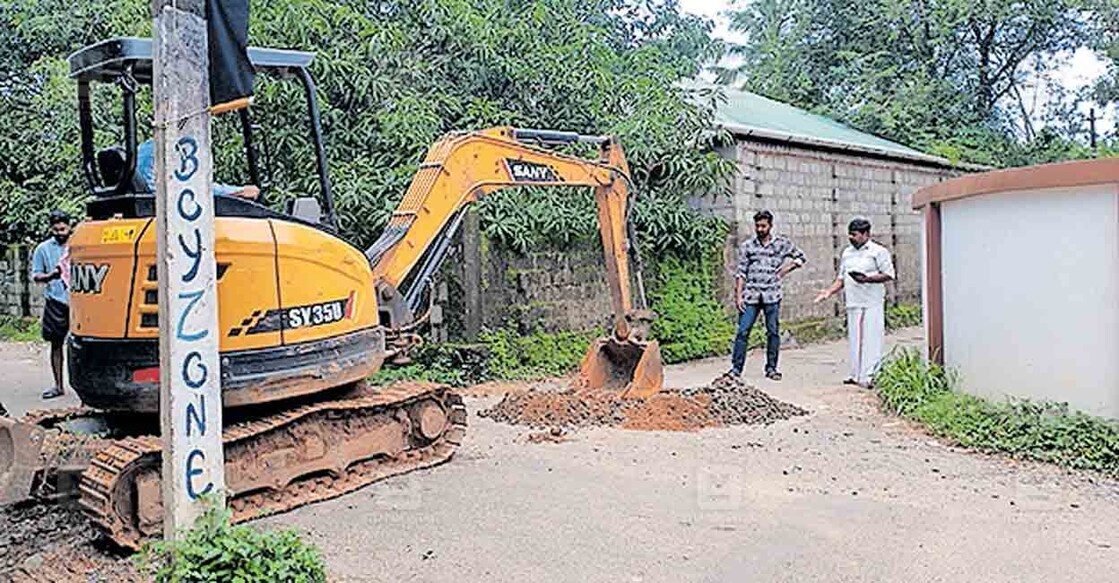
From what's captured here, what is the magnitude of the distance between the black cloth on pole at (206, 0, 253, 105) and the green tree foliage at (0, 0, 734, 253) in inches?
250

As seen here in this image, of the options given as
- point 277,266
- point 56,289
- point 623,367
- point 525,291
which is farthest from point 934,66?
point 277,266

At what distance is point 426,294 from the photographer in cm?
1000

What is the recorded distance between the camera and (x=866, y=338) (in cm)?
948

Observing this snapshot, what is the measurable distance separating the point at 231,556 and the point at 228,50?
1935mm

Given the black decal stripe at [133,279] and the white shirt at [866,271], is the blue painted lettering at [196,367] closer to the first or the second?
the black decal stripe at [133,279]

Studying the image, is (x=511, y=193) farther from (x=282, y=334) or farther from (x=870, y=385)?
(x=282, y=334)

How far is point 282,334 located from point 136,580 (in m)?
1.47

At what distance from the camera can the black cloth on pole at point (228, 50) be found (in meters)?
3.90

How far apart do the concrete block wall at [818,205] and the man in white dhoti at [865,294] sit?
3.22m

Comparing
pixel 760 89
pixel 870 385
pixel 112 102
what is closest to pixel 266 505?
pixel 870 385

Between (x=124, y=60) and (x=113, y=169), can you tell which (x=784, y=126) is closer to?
(x=113, y=169)

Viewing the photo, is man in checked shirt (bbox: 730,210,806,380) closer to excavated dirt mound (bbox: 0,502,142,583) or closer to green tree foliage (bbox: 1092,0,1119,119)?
excavated dirt mound (bbox: 0,502,142,583)

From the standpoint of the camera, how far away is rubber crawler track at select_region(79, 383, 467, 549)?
4.71 metres

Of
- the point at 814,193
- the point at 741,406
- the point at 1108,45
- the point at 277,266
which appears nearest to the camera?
the point at 277,266
